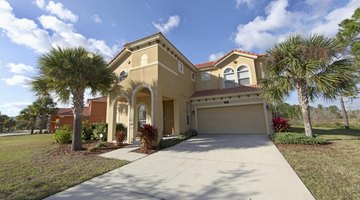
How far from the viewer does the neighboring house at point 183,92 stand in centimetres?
1169

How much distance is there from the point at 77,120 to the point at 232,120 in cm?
1158

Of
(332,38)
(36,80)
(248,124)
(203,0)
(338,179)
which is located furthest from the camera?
(248,124)

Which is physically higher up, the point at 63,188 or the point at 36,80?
the point at 36,80

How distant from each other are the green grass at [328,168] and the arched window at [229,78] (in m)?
8.31

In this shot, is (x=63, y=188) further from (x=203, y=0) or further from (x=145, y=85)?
(x=203, y=0)

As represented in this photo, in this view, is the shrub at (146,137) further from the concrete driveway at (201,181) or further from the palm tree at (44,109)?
the palm tree at (44,109)

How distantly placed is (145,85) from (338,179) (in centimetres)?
1024

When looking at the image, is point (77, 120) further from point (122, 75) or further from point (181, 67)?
Result: point (181, 67)

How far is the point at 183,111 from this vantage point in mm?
14086

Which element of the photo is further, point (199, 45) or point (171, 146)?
point (199, 45)

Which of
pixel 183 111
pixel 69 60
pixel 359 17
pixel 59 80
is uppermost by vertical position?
pixel 359 17

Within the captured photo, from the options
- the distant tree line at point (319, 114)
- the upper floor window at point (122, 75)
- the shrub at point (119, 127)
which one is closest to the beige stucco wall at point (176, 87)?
the upper floor window at point (122, 75)

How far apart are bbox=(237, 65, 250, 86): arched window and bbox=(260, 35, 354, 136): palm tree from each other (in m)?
4.72

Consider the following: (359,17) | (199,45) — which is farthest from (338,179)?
(359,17)
